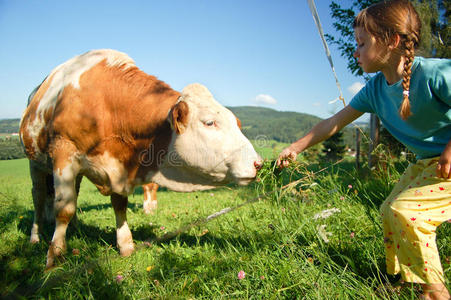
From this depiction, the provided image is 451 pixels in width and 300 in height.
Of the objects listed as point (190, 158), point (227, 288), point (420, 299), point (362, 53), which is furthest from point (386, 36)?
point (227, 288)

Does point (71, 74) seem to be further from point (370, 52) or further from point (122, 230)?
point (370, 52)

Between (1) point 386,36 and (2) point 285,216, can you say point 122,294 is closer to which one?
(2) point 285,216

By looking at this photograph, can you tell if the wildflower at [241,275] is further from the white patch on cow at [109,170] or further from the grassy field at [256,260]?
the white patch on cow at [109,170]

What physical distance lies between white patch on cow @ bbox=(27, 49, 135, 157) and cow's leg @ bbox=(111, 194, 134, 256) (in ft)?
3.97

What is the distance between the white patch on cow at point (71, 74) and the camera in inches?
125

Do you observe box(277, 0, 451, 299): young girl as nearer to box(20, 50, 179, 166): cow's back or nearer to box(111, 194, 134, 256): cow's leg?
box(20, 50, 179, 166): cow's back

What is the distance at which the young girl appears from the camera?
5.25ft

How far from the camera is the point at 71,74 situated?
10.5 feet

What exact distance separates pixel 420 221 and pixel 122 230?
9.35ft

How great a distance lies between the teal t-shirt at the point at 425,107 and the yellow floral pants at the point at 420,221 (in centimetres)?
13

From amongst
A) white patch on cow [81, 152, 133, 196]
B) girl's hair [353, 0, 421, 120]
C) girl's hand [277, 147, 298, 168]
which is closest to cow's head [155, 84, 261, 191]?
girl's hand [277, 147, 298, 168]

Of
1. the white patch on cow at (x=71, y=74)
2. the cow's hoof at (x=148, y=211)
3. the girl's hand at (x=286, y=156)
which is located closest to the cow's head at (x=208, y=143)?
the girl's hand at (x=286, y=156)

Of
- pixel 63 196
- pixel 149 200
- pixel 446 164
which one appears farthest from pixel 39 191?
pixel 446 164

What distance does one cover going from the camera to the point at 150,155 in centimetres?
289
